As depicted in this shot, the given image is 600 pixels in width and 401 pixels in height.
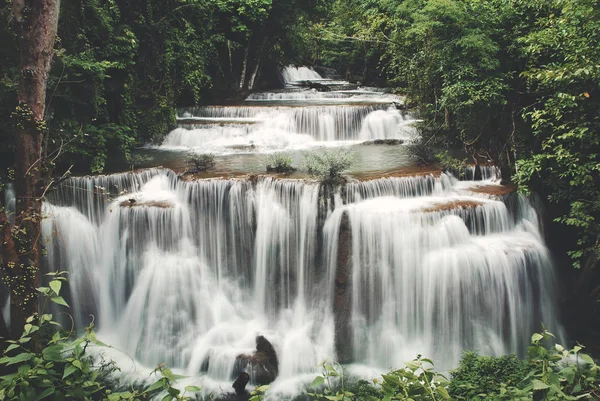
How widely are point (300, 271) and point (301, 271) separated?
2 centimetres

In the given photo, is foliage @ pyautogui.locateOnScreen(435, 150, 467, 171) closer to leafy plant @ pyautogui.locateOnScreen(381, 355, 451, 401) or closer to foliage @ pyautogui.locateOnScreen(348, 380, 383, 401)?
foliage @ pyautogui.locateOnScreen(348, 380, 383, 401)

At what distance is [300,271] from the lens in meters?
8.45

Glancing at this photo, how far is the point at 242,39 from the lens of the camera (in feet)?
57.9

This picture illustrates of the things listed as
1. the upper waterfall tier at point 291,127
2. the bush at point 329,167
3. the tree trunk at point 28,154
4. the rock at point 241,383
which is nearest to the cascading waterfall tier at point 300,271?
the bush at point 329,167

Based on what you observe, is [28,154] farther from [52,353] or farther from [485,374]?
[485,374]

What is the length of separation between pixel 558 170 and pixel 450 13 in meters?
4.20

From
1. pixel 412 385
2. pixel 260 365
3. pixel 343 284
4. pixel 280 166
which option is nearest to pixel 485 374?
pixel 343 284

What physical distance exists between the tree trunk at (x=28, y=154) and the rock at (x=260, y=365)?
11.3 feet

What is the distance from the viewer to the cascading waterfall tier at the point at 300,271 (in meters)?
7.93

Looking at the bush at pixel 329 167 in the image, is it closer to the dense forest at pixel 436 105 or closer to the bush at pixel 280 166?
the bush at pixel 280 166

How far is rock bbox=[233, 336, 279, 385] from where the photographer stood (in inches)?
289

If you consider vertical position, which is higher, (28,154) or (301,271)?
(28,154)

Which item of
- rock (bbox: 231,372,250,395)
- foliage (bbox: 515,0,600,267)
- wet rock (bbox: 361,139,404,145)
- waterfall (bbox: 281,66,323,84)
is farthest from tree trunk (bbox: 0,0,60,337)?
waterfall (bbox: 281,66,323,84)

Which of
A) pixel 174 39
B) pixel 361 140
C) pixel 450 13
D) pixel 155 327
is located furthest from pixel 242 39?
pixel 155 327
